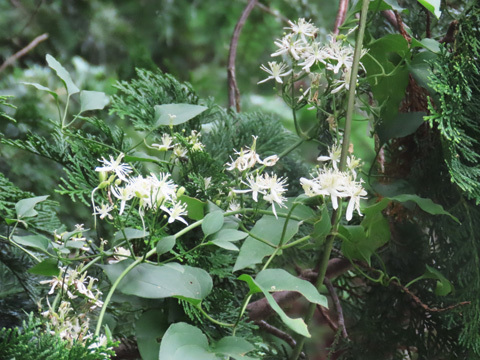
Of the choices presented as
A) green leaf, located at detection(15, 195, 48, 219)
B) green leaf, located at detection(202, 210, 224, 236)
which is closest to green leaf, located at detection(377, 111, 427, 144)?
green leaf, located at detection(202, 210, 224, 236)

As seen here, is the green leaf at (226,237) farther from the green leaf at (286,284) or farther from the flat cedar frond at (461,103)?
the flat cedar frond at (461,103)

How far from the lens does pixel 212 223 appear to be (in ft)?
1.38

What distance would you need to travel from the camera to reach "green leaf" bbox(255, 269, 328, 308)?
0.39 metres

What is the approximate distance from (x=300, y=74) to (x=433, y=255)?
0.23 metres

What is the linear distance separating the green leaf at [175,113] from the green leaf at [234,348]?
0.66 feet

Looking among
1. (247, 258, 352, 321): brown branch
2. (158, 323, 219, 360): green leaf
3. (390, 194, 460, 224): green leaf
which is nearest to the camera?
(158, 323, 219, 360): green leaf

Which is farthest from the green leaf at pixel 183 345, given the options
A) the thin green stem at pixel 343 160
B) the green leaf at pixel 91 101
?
the green leaf at pixel 91 101

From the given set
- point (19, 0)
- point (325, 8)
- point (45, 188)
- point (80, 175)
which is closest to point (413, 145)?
point (80, 175)

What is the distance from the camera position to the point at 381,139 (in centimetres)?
55

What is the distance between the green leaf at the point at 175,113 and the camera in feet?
1.65

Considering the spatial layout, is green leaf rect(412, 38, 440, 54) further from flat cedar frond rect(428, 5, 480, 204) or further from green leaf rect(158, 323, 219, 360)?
green leaf rect(158, 323, 219, 360)

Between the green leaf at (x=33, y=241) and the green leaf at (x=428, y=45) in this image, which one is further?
the green leaf at (x=428, y=45)

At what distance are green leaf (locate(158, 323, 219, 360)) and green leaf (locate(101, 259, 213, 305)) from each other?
0.07ft

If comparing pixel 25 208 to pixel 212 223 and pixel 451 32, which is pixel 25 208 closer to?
pixel 212 223
